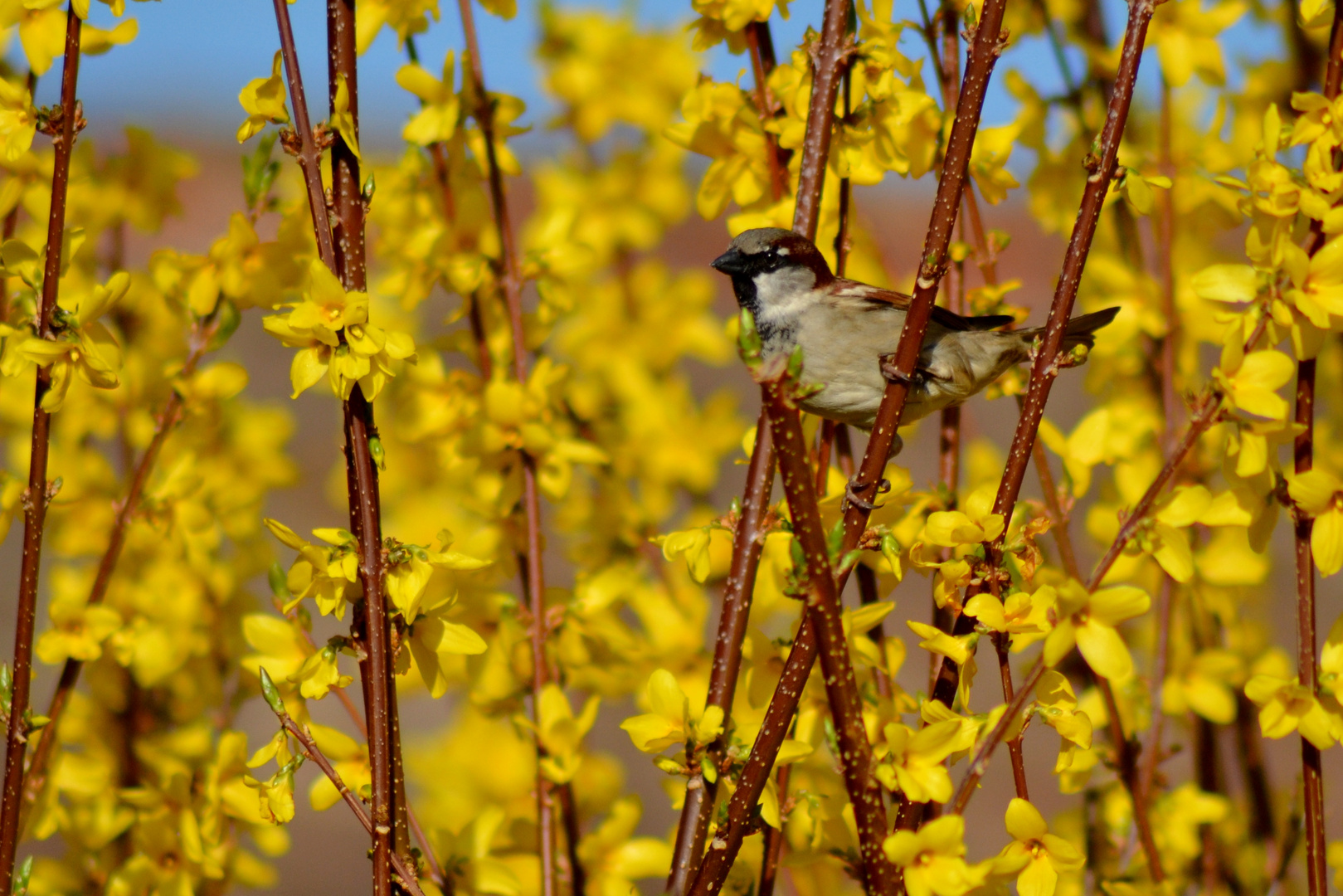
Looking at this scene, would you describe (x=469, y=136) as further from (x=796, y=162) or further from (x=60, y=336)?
(x=60, y=336)

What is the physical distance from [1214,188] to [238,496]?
198 centimetres

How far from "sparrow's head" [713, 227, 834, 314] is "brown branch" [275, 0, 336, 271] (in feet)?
2.28

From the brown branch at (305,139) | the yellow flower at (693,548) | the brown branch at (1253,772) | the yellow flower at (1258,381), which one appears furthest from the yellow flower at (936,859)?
the brown branch at (1253,772)

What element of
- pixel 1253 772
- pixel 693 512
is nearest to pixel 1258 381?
pixel 1253 772

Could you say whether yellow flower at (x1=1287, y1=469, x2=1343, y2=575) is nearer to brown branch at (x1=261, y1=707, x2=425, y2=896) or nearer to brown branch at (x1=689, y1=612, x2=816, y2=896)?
brown branch at (x1=689, y1=612, x2=816, y2=896)

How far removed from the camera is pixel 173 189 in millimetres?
2199

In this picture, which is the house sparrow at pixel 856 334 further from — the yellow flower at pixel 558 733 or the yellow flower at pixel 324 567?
the yellow flower at pixel 324 567

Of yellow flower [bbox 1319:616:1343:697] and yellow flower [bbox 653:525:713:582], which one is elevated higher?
yellow flower [bbox 653:525:713:582]

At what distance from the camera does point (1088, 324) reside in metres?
2.09

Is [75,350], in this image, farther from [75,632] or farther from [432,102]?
[432,102]

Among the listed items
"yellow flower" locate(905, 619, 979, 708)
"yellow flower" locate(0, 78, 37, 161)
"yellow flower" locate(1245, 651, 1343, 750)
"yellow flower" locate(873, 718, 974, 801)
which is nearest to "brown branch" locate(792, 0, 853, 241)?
"yellow flower" locate(905, 619, 979, 708)

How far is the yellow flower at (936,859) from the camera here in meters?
1.06

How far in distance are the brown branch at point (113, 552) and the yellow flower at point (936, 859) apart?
1084mm

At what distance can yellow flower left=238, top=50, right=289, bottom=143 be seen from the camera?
1.33 metres
